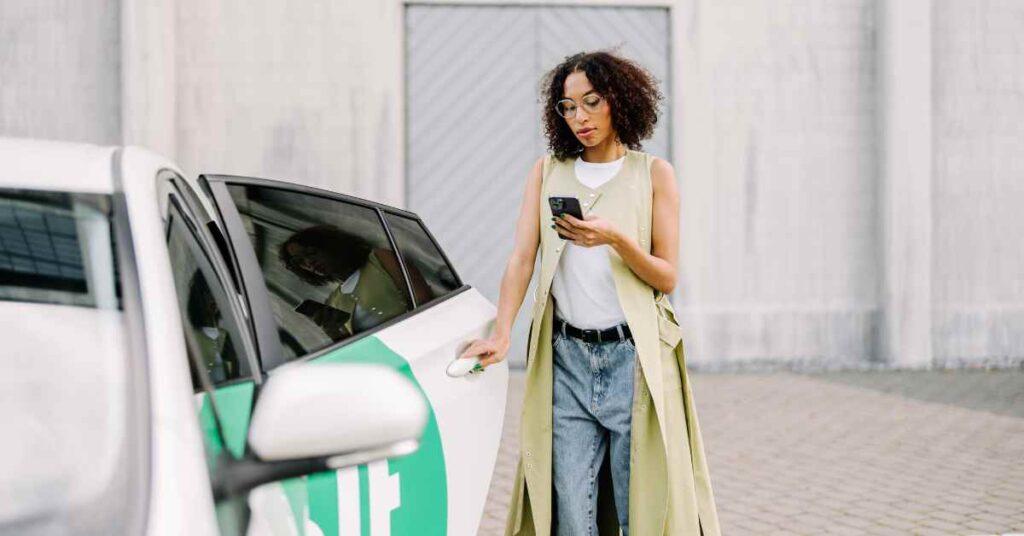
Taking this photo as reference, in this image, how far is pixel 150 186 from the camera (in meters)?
2.11

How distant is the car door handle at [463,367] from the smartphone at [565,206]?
1.48 feet

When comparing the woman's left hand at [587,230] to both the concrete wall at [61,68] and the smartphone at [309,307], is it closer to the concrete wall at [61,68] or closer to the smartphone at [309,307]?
the smartphone at [309,307]

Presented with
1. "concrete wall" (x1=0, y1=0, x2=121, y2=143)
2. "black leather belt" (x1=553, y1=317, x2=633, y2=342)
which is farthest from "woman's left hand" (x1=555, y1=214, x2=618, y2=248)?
"concrete wall" (x1=0, y1=0, x2=121, y2=143)

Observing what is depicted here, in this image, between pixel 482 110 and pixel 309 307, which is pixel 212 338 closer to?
pixel 309 307

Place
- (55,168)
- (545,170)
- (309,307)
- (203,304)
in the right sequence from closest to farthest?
(55,168)
(203,304)
(309,307)
(545,170)

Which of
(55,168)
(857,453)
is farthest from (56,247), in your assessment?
(857,453)

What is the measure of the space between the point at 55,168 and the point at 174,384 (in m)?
0.60

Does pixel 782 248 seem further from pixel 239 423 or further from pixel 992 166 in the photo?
pixel 239 423

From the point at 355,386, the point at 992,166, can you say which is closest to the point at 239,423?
the point at 355,386

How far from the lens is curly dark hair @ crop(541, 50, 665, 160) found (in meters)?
3.45

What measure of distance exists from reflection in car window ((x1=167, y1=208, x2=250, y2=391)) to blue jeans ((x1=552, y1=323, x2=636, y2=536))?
1336 millimetres

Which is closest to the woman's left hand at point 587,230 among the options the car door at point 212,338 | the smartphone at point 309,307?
the smartphone at point 309,307

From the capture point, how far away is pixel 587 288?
3.43 m

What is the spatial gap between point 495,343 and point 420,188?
7595 mm
